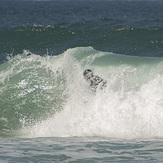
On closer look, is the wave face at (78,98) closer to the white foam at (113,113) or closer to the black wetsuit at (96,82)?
the white foam at (113,113)

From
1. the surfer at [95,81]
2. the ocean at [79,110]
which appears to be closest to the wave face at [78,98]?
the ocean at [79,110]

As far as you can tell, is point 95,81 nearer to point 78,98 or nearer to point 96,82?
point 96,82

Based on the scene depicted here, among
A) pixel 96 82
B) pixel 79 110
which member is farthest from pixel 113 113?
pixel 96 82

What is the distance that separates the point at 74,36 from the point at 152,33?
4274 mm

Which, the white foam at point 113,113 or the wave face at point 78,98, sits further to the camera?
the wave face at point 78,98

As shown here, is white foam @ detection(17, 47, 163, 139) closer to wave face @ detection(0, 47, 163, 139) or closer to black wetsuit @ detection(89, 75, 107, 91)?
wave face @ detection(0, 47, 163, 139)

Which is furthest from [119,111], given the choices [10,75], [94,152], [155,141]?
[10,75]

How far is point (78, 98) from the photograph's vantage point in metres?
7.42

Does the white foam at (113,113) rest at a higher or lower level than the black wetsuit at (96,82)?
lower

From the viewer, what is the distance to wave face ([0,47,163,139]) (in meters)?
6.34

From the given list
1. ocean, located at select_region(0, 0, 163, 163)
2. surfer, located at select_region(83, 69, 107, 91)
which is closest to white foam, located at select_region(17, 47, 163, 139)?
ocean, located at select_region(0, 0, 163, 163)

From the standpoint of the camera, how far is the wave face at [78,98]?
20.8ft

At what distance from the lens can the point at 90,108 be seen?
6875 millimetres

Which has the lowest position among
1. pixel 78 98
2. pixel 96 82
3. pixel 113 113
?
pixel 113 113
